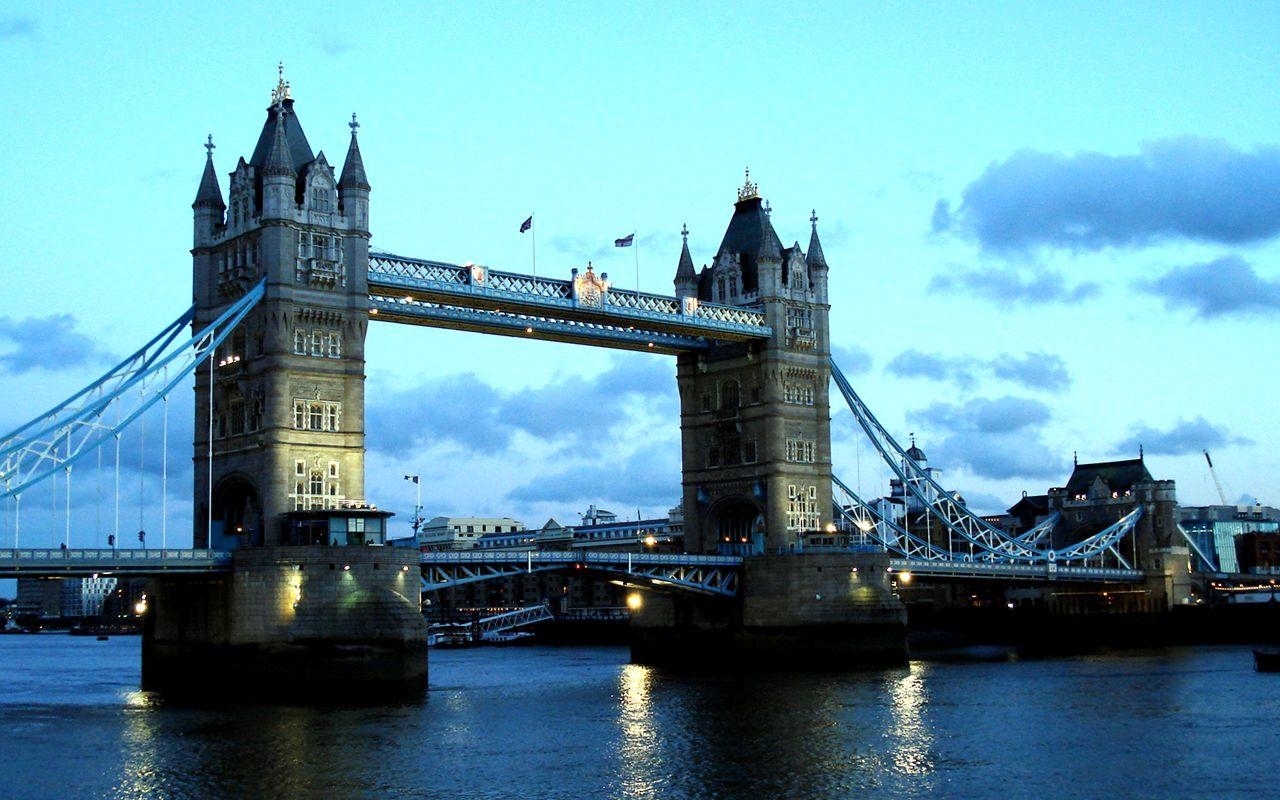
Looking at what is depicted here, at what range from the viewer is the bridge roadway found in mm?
71875

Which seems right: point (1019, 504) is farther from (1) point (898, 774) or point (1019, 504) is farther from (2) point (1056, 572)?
(1) point (898, 774)

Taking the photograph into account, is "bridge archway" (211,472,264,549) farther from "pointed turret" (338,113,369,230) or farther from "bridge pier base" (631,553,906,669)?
"bridge pier base" (631,553,906,669)

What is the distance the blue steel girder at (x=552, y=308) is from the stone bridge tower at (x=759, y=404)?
102 inches

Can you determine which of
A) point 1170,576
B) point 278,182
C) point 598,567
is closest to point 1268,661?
point 598,567

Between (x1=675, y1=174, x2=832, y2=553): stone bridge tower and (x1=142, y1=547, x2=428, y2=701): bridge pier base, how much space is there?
3244 cm

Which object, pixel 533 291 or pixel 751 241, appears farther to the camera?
pixel 751 241

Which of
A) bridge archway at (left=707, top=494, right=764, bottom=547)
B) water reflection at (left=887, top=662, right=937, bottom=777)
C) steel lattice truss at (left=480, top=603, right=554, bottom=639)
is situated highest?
bridge archway at (left=707, top=494, right=764, bottom=547)

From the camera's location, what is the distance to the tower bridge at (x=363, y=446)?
247ft

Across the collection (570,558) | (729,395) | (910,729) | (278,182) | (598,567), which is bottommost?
(910,729)

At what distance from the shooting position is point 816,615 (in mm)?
97500

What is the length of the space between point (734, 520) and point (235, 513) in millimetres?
36140

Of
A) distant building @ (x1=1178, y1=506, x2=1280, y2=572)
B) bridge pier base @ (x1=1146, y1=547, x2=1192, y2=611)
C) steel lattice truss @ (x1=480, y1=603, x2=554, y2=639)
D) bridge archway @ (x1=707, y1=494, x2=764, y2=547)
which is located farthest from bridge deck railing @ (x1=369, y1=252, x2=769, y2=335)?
distant building @ (x1=1178, y1=506, x2=1280, y2=572)

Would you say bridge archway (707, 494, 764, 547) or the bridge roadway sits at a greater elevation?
bridge archway (707, 494, 764, 547)

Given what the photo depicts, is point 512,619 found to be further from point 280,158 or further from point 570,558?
point 280,158
